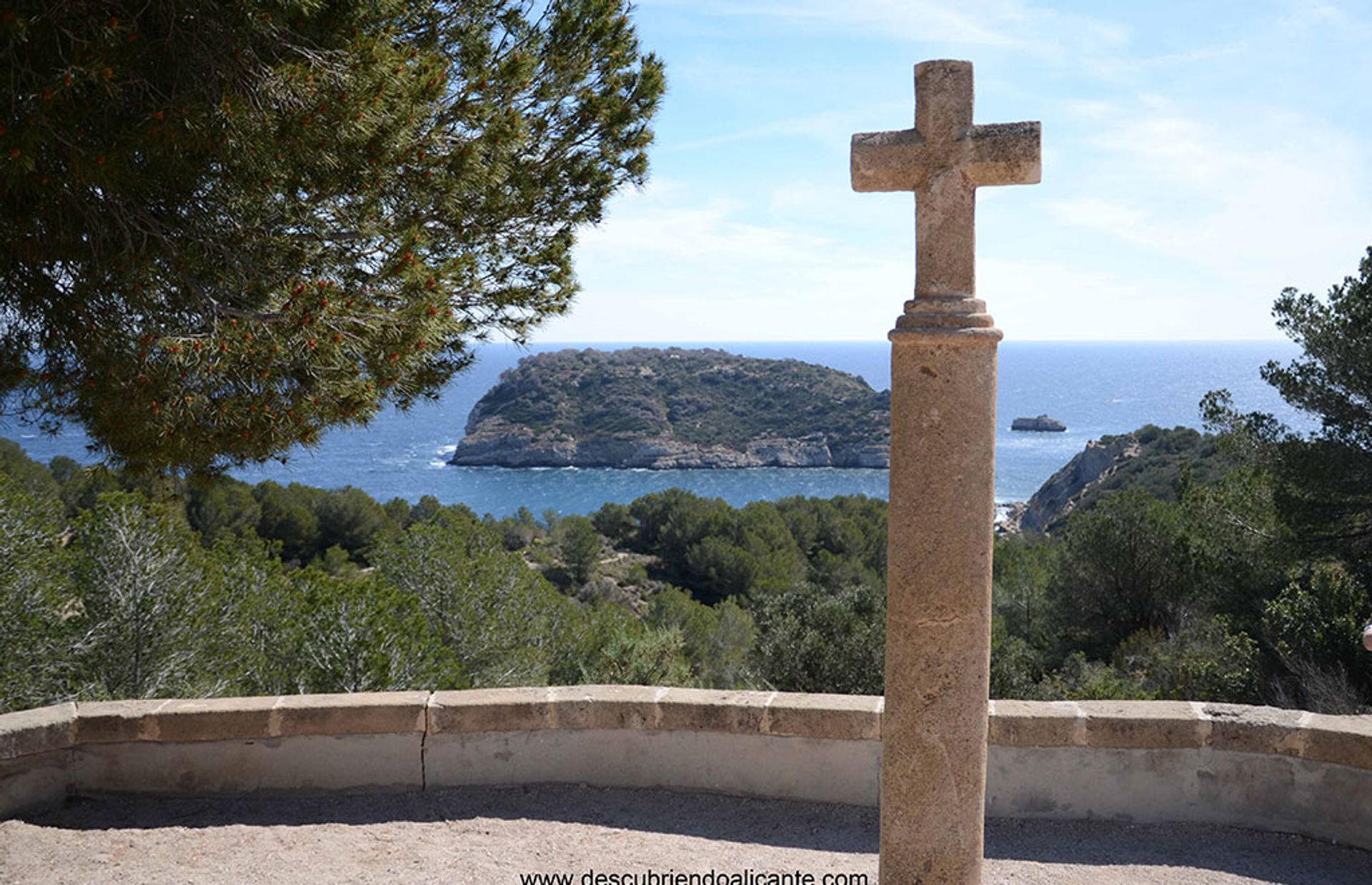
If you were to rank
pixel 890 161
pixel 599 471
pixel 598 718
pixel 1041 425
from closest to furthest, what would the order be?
1. pixel 890 161
2. pixel 598 718
3. pixel 599 471
4. pixel 1041 425

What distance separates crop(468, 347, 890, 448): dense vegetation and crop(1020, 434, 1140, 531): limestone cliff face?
26894 millimetres

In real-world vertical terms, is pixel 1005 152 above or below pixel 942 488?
above

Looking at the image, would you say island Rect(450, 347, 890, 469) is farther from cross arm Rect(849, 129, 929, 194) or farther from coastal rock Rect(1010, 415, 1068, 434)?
cross arm Rect(849, 129, 929, 194)

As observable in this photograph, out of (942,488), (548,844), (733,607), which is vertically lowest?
(733,607)

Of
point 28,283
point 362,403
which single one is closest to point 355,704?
point 362,403

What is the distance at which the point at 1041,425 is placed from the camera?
103125mm

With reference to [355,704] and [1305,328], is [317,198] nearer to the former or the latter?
[355,704]

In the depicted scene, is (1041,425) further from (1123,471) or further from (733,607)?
(733,607)

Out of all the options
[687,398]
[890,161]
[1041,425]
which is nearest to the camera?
[890,161]

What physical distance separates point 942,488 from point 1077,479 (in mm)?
38206

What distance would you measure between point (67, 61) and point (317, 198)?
122cm

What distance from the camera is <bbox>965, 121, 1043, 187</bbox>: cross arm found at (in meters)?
2.65

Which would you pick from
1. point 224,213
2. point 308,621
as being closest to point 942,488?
point 224,213

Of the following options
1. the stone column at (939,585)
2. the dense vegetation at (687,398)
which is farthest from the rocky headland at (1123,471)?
the dense vegetation at (687,398)
